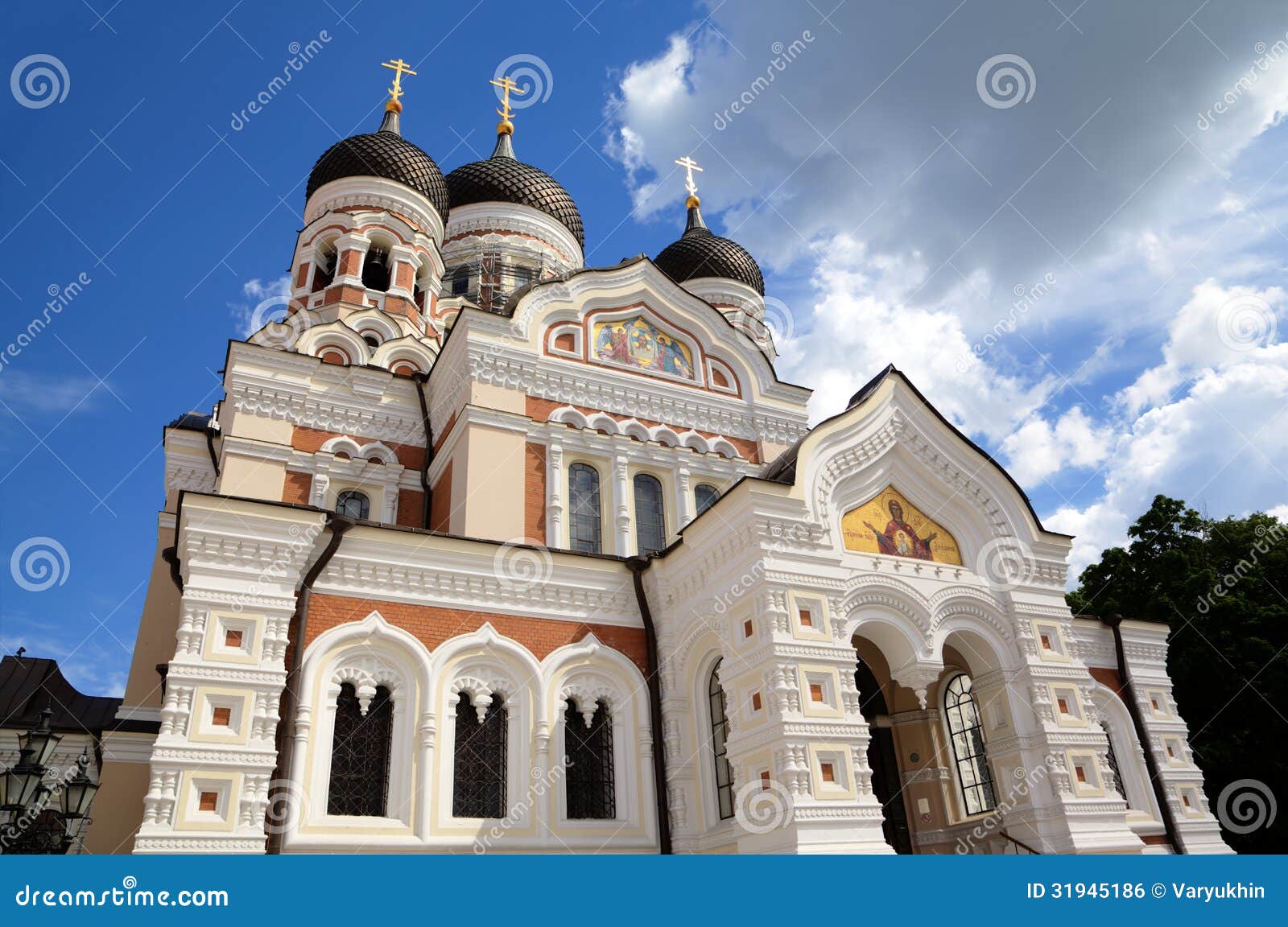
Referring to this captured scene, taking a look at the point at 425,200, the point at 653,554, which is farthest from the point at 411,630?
the point at 425,200

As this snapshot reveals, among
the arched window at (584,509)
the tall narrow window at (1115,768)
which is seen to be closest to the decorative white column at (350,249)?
the arched window at (584,509)

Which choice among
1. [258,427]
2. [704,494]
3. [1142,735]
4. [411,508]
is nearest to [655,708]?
[704,494]

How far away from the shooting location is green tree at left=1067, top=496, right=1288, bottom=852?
18797 mm

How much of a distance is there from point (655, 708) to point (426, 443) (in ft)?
21.2

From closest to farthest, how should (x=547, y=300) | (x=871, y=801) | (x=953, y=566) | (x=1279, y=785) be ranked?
(x=871, y=801), (x=953, y=566), (x=547, y=300), (x=1279, y=785)

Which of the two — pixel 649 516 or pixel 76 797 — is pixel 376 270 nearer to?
pixel 649 516

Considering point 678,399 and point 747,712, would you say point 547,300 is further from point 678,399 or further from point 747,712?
point 747,712

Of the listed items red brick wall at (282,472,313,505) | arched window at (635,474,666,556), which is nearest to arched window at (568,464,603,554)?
arched window at (635,474,666,556)

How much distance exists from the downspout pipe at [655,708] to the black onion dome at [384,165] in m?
12.7

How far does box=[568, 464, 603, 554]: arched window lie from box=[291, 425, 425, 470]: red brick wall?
2782 millimetres

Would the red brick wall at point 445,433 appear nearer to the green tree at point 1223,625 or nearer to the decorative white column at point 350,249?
the decorative white column at point 350,249

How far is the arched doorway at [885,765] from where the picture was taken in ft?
39.5

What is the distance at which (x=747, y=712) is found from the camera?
9797 mm

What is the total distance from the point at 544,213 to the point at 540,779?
57.4 ft
